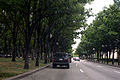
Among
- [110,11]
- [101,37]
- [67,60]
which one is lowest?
[67,60]

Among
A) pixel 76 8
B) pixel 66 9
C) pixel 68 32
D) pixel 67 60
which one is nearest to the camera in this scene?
pixel 66 9

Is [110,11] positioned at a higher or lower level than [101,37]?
higher

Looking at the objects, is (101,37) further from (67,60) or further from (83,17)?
(67,60)

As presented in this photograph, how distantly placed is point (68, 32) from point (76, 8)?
18.1 metres

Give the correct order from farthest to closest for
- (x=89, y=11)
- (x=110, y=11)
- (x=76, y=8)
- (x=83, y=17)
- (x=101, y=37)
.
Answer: (x=101, y=37), (x=110, y=11), (x=83, y=17), (x=89, y=11), (x=76, y=8)

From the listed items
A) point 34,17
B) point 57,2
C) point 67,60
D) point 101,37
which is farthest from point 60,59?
point 101,37

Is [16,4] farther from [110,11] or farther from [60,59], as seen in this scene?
[110,11]

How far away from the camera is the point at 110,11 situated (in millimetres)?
34406

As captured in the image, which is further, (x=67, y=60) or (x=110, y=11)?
(x=110, y=11)

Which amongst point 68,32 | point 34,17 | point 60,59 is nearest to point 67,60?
point 60,59

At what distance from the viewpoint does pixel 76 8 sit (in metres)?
18.6

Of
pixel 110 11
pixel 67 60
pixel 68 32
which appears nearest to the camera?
pixel 67 60

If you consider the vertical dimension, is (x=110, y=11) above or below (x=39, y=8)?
above

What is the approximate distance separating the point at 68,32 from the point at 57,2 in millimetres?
20235
